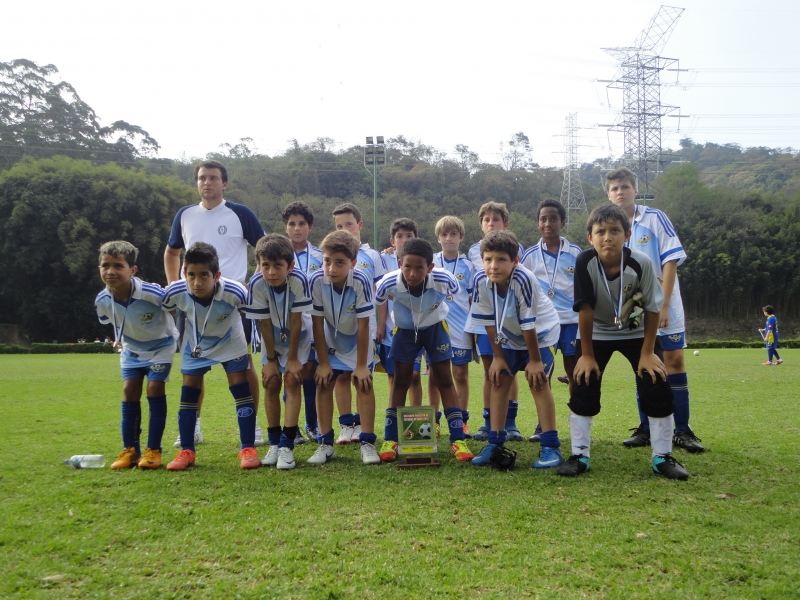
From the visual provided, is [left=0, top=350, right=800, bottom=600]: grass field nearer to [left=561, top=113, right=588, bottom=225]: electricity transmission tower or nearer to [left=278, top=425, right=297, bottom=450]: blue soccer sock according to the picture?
[left=278, top=425, right=297, bottom=450]: blue soccer sock

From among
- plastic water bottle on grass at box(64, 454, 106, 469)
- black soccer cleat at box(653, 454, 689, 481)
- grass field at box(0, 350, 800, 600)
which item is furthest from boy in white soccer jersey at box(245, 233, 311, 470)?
black soccer cleat at box(653, 454, 689, 481)

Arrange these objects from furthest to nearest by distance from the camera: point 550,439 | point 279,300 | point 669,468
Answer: point 279,300, point 550,439, point 669,468

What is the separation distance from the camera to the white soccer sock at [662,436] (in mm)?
4402

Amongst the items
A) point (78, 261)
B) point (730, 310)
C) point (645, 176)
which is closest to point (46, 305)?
point (78, 261)

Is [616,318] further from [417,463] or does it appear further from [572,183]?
[572,183]

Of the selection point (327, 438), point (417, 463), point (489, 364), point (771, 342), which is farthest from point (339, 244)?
point (771, 342)

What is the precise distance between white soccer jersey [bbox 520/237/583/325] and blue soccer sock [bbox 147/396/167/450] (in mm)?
3612

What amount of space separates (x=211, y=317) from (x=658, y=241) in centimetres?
405

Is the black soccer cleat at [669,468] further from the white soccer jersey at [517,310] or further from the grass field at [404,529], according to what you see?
the white soccer jersey at [517,310]

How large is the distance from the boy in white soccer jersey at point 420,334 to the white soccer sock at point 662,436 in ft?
4.86

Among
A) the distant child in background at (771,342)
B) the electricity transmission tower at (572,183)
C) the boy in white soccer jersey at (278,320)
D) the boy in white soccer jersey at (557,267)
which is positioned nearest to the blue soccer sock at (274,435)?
the boy in white soccer jersey at (278,320)

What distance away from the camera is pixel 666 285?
17.9 feet

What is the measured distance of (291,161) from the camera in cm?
7019

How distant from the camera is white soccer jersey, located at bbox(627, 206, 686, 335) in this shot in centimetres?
554
